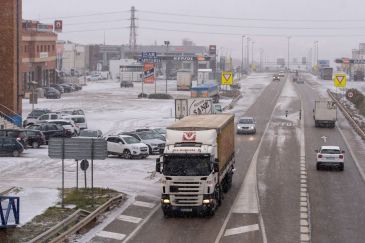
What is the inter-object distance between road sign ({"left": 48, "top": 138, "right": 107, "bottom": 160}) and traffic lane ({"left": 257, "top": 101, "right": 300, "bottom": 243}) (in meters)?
6.61

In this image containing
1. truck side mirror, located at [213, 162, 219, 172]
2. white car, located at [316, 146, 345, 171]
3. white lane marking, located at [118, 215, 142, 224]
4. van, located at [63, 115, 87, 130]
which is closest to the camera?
white lane marking, located at [118, 215, 142, 224]

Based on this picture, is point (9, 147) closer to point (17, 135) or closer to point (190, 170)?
point (17, 135)

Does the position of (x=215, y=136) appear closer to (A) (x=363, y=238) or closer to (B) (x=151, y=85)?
(A) (x=363, y=238)

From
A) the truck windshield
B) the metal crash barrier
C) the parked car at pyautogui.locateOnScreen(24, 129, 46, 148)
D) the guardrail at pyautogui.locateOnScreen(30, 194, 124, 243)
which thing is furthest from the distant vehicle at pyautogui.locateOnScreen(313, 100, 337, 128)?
the metal crash barrier

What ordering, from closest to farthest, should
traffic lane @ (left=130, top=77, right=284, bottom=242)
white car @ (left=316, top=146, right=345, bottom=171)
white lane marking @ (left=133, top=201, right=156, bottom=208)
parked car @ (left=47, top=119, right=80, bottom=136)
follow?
traffic lane @ (left=130, top=77, right=284, bottom=242), white lane marking @ (left=133, top=201, right=156, bottom=208), white car @ (left=316, top=146, right=345, bottom=171), parked car @ (left=47, top=119, right=80, bottom=136)

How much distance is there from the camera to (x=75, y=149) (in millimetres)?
27641

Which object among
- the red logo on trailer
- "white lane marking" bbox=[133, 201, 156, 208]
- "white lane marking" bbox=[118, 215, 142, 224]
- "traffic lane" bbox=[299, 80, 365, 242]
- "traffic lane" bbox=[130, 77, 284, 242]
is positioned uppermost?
the red logo on trailer

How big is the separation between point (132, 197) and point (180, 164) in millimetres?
5453

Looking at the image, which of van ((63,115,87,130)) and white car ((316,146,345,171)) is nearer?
white car ((316,146,345,171))

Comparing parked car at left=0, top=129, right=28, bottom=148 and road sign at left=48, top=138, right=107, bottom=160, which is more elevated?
road sign at left=48, top=138, right=107, bottom=160

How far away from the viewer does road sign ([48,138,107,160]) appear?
27.4 m

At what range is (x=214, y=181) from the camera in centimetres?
2650

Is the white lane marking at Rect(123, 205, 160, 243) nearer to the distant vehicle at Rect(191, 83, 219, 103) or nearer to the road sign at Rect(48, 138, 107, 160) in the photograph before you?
the road sign at Rect(48, 138, 107, 160)

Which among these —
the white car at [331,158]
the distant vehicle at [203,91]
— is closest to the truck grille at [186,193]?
the white car at [331,158]
